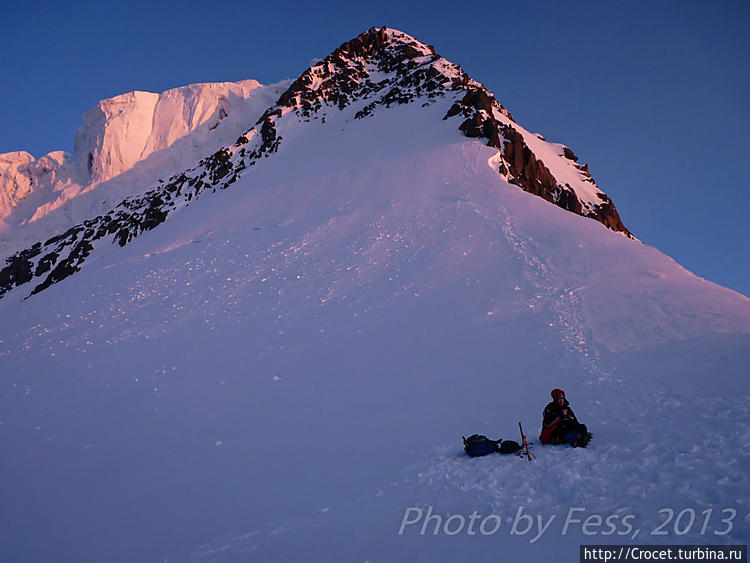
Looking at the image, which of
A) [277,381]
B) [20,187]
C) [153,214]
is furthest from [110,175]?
[277,381]

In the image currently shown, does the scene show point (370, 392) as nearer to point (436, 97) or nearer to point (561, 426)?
point (561, 426)

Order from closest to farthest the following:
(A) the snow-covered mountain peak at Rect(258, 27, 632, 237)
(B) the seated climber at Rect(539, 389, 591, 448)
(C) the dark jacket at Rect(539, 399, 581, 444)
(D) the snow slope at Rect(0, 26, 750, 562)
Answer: (D) the snow slope at Rect(0, 26, 750, 562), (B) the seated climber at Rect(539, 389, 591, 448), (C) the dark jacket at Rect(539, 399, 581, 444), (A) the snow-covered mountain peak at Rect(258, 27, 632, 237)

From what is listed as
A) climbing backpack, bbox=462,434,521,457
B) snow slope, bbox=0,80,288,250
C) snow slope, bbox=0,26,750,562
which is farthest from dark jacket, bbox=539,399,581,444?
snow slope, bbox=0,80,288,250

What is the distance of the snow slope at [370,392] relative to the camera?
525 cm

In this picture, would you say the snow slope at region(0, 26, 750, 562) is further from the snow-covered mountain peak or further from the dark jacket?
the snow-covered mountain peak

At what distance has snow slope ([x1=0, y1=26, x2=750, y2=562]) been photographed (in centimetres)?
525

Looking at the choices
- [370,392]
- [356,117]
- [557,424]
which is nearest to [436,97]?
[356,117]

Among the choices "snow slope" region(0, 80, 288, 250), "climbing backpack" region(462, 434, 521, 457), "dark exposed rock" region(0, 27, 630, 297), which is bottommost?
"climbing backpack" region(462, 434, 521, 457)

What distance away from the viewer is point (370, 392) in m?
9.61

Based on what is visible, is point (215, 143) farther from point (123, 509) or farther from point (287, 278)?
point (123, 509)

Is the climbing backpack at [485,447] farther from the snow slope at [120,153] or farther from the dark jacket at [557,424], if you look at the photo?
the snow slope at [120,153]

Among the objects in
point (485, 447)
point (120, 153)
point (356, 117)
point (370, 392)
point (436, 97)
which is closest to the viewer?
point (485, 447)

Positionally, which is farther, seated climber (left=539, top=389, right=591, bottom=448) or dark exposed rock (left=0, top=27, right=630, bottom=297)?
dark exposed rock (left=0, top=27, right=630, bottom=297)

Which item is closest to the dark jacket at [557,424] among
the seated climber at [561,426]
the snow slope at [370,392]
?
the seated climber at [561,426]
